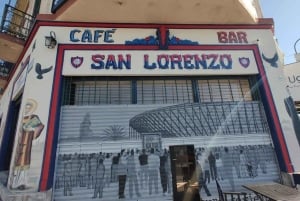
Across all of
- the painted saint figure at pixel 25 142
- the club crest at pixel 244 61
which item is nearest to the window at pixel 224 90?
the club crest at pixel 244 61

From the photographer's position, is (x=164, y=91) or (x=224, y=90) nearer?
(x=164, y=91)

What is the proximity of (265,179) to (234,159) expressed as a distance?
3.13 ft

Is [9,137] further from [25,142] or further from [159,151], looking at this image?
[159,151]

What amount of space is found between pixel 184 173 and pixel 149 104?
88.1 inches

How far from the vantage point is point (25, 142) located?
17.6ft

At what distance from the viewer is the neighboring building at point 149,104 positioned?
17.7 ft

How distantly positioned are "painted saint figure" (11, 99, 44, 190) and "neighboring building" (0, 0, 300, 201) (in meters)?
0.03

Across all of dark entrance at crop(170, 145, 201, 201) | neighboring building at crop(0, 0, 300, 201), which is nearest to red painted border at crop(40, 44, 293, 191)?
neighboring building at crop(0, 0, 300, 201)

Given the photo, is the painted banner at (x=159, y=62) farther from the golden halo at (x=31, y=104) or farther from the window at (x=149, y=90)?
the golden halo at (x=31, y=104)

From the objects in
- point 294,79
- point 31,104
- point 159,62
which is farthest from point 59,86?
point 294,79

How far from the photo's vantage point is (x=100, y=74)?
19.8 feet

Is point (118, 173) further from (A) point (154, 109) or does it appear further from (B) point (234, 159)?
(B) point (234, 159)

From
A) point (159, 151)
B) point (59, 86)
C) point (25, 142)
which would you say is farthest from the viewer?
point (59, 86)

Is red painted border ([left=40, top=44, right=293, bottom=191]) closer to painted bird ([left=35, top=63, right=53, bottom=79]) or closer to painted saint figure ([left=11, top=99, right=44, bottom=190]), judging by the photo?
painted bird ([left=35, top=63, right=53, bottom=79])
